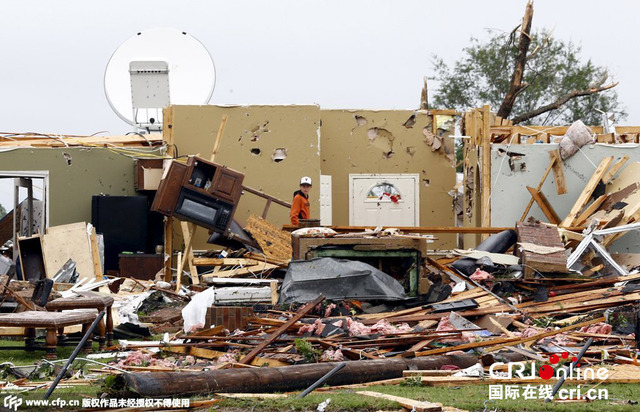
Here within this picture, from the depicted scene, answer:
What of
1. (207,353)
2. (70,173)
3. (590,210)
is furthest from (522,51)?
(207,353)

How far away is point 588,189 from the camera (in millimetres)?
21281

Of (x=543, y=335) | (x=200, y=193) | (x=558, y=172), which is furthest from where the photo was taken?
(x=558, y=172)

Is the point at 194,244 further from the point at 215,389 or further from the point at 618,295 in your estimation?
the point at 215,389

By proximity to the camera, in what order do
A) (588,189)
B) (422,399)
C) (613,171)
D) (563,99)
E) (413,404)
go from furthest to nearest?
1. (563,99)
2. (613,171)
3. (588,189)
4. (422,399)
5. (413,404)

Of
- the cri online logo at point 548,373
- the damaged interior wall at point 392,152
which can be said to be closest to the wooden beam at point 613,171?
the damaged interior wall at point 392,152

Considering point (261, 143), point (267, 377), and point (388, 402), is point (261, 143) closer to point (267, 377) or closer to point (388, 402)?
point (267, 377)

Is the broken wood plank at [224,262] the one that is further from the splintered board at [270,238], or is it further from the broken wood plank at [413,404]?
the broken wood plank at [413,404]

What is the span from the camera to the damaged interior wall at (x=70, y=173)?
2181cm

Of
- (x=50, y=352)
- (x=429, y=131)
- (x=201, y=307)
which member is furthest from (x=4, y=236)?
(x=50, y=352)

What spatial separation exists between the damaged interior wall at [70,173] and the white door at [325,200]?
465cm

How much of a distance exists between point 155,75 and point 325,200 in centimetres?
525

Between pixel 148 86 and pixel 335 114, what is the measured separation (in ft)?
15.3

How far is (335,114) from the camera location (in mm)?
24531

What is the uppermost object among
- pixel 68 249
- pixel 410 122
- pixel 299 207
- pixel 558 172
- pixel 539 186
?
pixel 410 122
